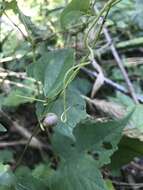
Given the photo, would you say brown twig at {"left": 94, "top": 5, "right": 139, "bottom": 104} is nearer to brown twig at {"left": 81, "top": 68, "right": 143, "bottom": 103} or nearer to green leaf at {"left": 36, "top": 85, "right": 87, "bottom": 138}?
brown twig at {"left": 81, "top": 68, "right": 143, "bottom": 103}

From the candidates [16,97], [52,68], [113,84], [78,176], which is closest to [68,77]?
[52,68]

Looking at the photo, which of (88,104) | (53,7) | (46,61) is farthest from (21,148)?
(46,61)

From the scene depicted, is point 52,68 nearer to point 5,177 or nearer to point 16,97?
point 5,177

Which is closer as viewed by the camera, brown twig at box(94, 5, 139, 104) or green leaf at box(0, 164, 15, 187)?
green leaf at box(0, 164, 15, 187)

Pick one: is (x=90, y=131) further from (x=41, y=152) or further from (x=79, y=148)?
(x=41, y=152)

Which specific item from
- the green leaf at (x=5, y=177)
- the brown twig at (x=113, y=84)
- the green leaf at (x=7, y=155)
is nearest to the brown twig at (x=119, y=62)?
the brown twig at (x=113, y=84)

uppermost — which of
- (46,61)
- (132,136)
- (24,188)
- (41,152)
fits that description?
(46,61)

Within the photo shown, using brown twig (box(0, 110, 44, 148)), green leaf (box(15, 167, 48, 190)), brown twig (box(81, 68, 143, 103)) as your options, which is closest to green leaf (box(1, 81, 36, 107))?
brown twig (box(0, 110, 44, 148))
